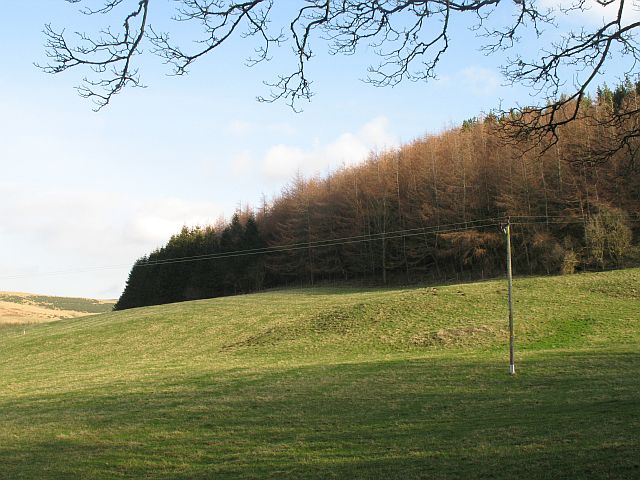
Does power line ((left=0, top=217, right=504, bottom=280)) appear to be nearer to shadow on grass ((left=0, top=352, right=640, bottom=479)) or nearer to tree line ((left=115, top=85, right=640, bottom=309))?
tree line ((left=115, top=85, right=640, bottom=309))

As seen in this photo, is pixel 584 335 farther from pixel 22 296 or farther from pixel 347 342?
pixel 22 296

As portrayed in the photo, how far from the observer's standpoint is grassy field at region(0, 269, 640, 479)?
9781 millimetres

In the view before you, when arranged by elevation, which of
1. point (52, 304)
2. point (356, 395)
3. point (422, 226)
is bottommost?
point (356, 395)

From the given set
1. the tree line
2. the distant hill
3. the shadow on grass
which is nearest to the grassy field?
the shadow on grass

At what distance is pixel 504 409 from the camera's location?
43.7 feet

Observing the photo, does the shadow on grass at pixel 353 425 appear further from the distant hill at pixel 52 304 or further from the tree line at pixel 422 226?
the distant hill at pixel 52 304

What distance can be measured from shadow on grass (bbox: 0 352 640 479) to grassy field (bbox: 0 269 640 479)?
57mm

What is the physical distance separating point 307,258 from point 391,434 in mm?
58226

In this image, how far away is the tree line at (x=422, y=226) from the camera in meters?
46.3

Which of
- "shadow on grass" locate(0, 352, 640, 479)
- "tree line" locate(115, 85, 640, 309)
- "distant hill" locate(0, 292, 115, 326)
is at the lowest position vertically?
"shadow on grass" locate(0, 352, 640, 479)

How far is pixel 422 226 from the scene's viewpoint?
5838 cm

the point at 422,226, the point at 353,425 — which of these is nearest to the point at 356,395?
the point at 353,425

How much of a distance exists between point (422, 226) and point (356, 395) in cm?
4351

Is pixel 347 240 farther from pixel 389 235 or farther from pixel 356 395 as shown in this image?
pixel 356 395
